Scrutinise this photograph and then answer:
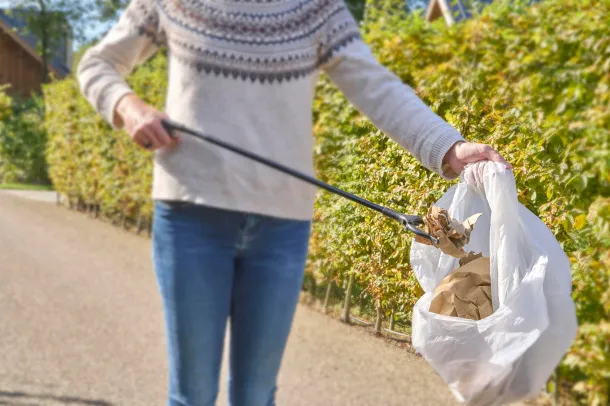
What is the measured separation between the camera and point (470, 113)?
3.22m

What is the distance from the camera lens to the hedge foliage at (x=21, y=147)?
19.8m

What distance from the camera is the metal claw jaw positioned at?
205 centimetres

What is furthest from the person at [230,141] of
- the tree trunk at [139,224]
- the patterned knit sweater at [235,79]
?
the tree trunk at [139,224]

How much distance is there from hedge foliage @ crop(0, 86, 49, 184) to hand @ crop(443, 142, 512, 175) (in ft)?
61.5

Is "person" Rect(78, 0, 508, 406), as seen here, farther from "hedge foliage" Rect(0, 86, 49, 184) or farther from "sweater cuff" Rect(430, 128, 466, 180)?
"hedge foliage" Rect(0, 86, 49, 184)

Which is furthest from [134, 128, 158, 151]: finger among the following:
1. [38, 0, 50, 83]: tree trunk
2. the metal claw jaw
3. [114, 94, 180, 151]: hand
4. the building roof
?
the building roof

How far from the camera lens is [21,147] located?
20.1 meters

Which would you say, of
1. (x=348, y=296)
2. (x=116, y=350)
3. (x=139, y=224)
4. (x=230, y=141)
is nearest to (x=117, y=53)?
(x=230, y=141)

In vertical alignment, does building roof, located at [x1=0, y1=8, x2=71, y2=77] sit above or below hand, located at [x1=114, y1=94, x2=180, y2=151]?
above

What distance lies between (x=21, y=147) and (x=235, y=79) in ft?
63.7

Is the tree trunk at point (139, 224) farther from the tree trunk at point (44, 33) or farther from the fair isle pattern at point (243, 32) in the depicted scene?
the tree trunk at point (44, 33)

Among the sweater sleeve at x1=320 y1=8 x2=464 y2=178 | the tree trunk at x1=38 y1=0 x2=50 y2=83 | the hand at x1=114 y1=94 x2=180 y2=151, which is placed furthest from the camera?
the tree trunk at x1=38 y1=0 x2=50 y2=83

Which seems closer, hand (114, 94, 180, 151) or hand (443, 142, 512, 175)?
hand (114, 94, 180, 151)

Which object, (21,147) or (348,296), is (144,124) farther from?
(21,147)
